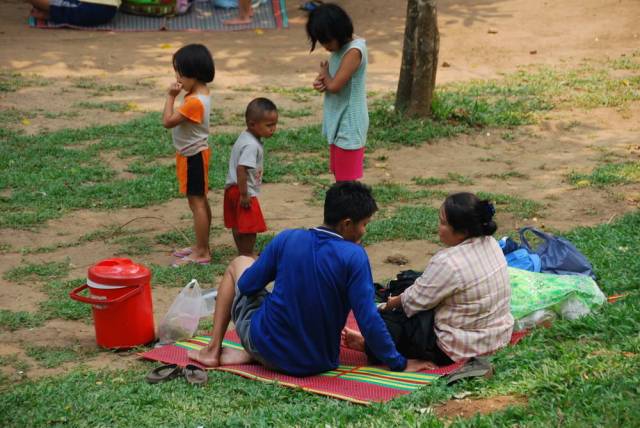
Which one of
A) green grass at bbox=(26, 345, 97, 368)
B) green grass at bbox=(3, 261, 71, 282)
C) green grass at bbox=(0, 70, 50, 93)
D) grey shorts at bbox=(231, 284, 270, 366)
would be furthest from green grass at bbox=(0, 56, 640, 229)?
grey shorts at bbox=(231, 284, 270, 366)

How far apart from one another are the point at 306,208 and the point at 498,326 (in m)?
3.59

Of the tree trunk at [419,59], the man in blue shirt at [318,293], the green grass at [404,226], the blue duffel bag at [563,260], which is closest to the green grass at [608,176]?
the green grass at [404,226]

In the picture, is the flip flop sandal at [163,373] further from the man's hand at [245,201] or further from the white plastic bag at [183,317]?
the man's hand at [245,201]

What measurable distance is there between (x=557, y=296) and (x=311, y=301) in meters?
1.48

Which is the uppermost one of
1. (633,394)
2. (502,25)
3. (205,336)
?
(502,25)

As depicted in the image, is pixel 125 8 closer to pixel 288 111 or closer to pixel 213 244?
pixel 288 111

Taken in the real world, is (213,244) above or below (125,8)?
below

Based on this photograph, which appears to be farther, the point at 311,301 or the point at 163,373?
the point at 163,373

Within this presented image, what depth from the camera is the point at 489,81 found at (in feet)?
41.3

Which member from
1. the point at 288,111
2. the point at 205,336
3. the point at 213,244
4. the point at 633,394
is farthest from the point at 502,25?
the point at 633,394

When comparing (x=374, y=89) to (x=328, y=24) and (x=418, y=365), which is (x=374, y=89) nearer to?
(x=328, y=24)

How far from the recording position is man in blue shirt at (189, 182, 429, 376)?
4.43 m

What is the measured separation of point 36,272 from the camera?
6.64 metres

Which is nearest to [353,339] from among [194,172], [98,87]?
[194,172]
